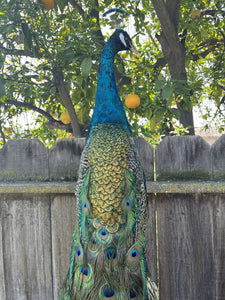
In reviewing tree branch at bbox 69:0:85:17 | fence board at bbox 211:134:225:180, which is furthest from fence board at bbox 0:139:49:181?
tree branch at bbox 69:0:85:17

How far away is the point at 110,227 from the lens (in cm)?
168

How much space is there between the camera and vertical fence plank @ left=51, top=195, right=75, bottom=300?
227 cm

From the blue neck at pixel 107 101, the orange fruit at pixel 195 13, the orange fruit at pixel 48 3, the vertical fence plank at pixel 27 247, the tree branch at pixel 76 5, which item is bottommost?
the vertical fence plank at pixel 27 247

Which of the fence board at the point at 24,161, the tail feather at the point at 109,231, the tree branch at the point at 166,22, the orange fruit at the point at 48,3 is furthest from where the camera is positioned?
the tree branch at the point at 166,22

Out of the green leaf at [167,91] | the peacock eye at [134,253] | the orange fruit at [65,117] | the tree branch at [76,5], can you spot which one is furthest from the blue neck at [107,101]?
the tree branch at [76,5]

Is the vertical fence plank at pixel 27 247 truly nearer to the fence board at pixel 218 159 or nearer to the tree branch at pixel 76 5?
the fence board at pixel 218 159

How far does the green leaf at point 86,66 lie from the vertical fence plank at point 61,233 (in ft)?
2.73

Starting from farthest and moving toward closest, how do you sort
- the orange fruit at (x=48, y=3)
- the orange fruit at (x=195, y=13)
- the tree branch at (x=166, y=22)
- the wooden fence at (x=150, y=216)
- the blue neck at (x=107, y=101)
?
the orange fruit at (x=195, y=13), the tree branch at (x=166, y=22), the orange fruit at (x=48, y=3), the wooden fence at (x=150, y=216), the blue neck at (x=107, y=101)

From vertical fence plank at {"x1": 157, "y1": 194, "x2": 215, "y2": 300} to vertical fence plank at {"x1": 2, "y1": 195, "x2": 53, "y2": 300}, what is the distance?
767 millimetres

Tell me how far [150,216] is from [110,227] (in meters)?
0.56

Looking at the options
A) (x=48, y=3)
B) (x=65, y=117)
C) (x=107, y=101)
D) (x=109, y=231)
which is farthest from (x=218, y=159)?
(x=48, y=3)

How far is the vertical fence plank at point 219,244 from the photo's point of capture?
2104mm

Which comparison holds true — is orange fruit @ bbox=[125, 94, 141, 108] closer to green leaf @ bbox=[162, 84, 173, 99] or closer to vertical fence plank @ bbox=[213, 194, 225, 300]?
green leaf @ bbox=[162, 84, 173, 99]

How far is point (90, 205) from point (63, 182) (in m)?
0.61
